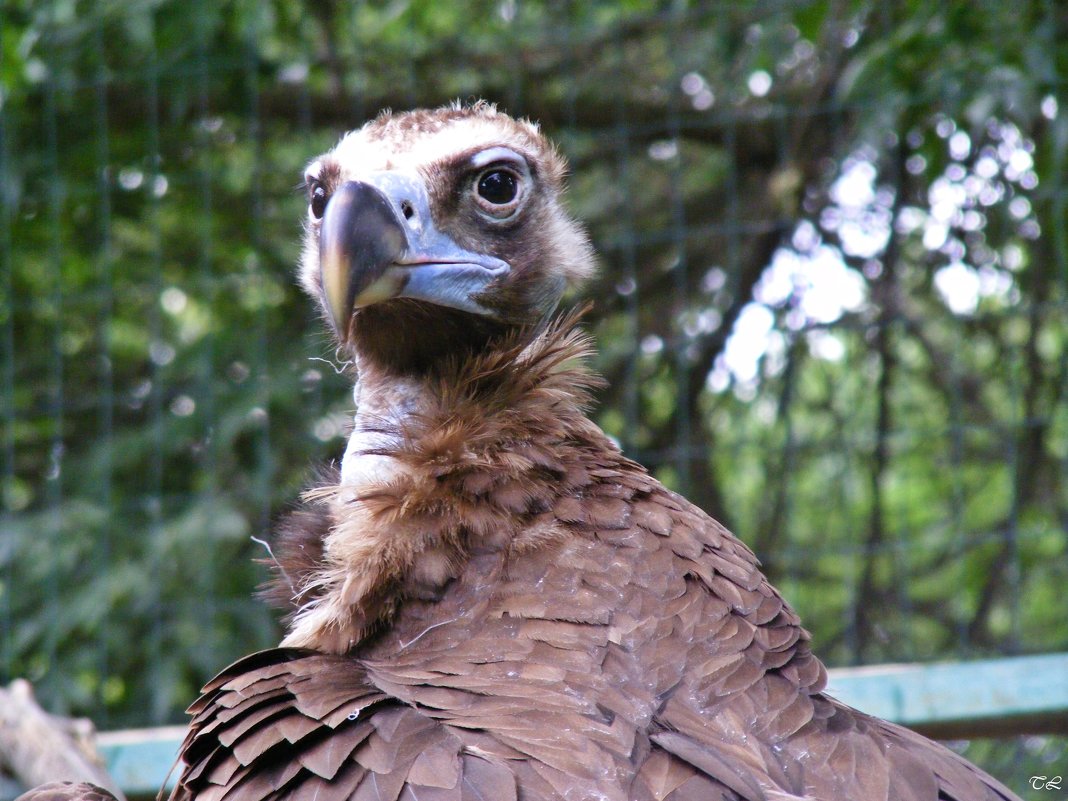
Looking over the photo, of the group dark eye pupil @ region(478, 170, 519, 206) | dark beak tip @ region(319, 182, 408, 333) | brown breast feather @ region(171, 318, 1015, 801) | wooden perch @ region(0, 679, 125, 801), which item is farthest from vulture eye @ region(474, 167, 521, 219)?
wooden perch @ region(0, 679, 125, 801)

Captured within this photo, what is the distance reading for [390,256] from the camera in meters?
2.25

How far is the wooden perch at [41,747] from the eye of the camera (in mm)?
2803

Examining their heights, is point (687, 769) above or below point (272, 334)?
below

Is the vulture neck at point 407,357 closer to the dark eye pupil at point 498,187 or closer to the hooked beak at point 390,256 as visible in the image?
the hooked beak at point 390,256

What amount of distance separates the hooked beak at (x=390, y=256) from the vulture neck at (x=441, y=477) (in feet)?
0.41

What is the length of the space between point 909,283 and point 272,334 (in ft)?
8.24

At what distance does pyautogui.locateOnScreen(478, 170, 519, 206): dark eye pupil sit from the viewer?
2.54 m

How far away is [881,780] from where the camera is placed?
1.87 meters

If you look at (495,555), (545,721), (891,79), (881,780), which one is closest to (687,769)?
(545,721)

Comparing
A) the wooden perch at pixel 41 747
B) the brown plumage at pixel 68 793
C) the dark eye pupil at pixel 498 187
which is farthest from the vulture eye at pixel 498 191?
the wooden perch at pixel 41 747

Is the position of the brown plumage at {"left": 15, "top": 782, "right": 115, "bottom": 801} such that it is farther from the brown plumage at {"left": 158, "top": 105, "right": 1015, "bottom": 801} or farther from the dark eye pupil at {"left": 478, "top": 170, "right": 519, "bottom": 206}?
the dark eye pupil at {"left": 478, "top": 170, "right": 519, "bottom": 206}

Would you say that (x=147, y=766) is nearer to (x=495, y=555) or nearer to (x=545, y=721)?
(x=495, y=555)
